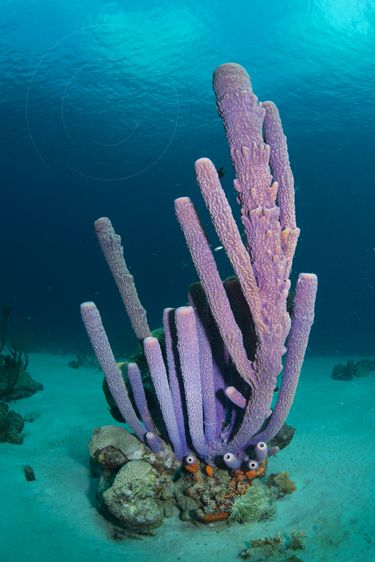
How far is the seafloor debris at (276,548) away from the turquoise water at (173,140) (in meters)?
0.14

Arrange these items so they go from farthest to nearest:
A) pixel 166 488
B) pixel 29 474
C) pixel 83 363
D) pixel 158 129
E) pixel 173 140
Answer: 1. pixel 173 140
2. pixel 158 129
3. pixel 83 363
4. pixel 29 474
5. pixel 166 488

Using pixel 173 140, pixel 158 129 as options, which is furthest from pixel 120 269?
pixel 173 140

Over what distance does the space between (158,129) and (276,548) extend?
916 inches

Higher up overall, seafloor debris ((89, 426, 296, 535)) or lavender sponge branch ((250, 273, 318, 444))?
lavender sponge branch ((250, 273, 318, 444))

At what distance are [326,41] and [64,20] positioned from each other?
36.3 feet

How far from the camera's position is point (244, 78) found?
8.34 ft

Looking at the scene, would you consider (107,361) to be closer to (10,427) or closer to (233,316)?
(233,316)

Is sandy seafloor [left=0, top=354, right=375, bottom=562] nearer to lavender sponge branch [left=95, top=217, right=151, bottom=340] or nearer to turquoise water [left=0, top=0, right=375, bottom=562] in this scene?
turquoise water [left=0, top=0, right=375, bottom=562]

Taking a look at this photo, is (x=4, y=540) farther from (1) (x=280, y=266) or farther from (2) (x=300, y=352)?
(1) (x=280, y=266)

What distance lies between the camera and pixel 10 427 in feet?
18.8

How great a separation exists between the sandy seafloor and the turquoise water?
0.10 ft

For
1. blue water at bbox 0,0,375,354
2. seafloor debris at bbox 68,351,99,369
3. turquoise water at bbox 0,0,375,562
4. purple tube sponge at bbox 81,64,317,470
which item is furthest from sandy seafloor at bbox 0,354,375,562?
blue water at bbox 0,0,375,354

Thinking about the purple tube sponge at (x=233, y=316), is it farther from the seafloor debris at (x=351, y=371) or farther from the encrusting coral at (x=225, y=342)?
the seafloor debris at (x=351, y=371)

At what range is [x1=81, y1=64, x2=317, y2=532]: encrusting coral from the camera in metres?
2.56
